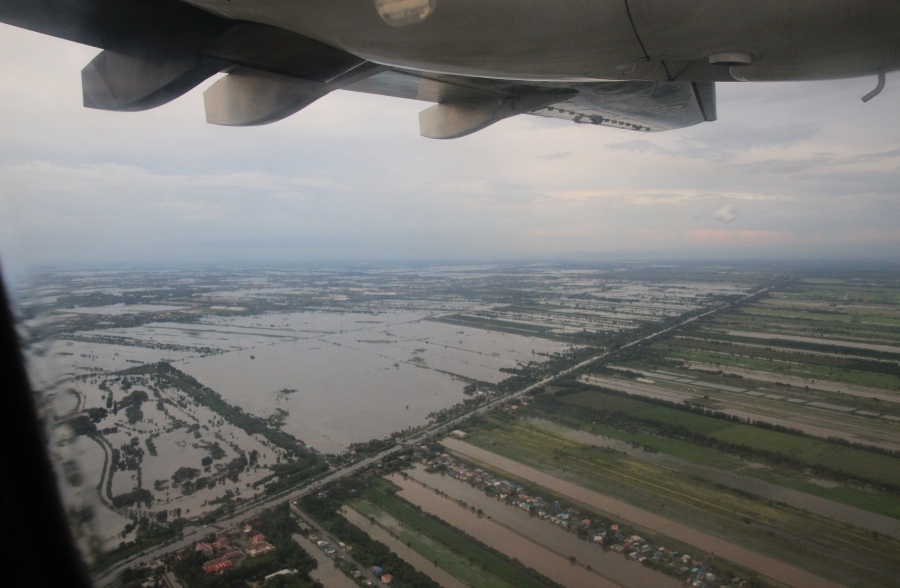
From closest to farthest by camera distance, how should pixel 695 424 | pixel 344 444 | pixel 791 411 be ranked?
pixel 344 444 → pixel 695 424 → pixel 791 411

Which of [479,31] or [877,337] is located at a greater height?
[479,31]

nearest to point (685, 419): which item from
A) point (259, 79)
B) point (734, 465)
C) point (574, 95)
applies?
point (734, 465)

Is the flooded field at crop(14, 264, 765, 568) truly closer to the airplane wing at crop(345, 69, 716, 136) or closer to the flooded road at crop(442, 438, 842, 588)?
the airplane wing at crop(345, 69, 716, 136)

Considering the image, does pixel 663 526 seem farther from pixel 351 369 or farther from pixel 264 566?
pixel 351 369

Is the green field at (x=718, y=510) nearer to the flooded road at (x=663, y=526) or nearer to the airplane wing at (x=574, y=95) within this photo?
the flooded road at (x=663, y=526)

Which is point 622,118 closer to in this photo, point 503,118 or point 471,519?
point 503,118

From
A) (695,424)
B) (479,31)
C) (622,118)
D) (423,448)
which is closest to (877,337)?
(695,424)

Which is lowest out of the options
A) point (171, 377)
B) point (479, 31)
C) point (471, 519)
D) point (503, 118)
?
point (471, 519)
